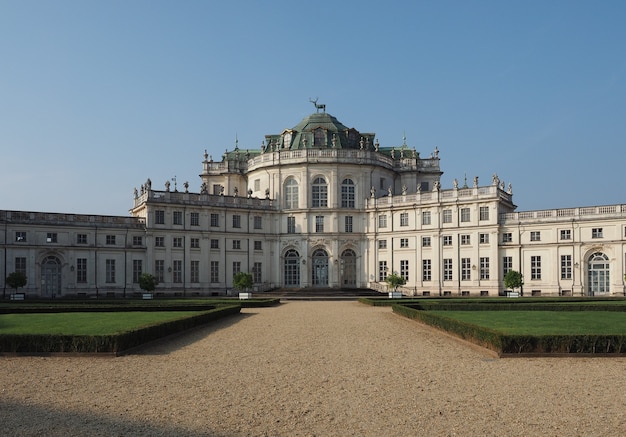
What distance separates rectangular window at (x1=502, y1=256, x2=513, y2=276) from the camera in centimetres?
6069

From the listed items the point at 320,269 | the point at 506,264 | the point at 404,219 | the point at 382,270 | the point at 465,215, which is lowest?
the point at 382,270

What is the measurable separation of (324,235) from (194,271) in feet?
48.0

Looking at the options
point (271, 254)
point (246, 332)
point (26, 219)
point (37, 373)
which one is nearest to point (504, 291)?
point (271, 254)

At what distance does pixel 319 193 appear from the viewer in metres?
70.5

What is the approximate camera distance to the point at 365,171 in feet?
233

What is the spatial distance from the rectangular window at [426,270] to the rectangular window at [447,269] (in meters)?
1.55

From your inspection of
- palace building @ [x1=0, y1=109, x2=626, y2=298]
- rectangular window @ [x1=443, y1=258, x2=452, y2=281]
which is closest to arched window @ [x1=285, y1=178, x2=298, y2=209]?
palace building @ [x1=0, y1=109, x2=626, y2=298]

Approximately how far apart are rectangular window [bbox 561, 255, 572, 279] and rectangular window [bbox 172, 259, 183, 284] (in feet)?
121

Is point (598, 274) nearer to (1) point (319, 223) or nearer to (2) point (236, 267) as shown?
(1) point (319, 223)

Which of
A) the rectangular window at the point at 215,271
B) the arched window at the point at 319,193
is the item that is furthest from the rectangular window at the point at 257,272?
the arched window at the point at 319,193

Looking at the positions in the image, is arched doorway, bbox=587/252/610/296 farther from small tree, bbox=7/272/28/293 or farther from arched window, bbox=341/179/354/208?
small tree, bbox=7/272/28/293

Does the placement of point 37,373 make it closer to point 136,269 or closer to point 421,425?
point 421,425

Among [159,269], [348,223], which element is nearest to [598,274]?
[348,223]

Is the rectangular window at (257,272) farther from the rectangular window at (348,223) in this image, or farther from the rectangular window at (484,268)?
the rectangular window at (484,268)
